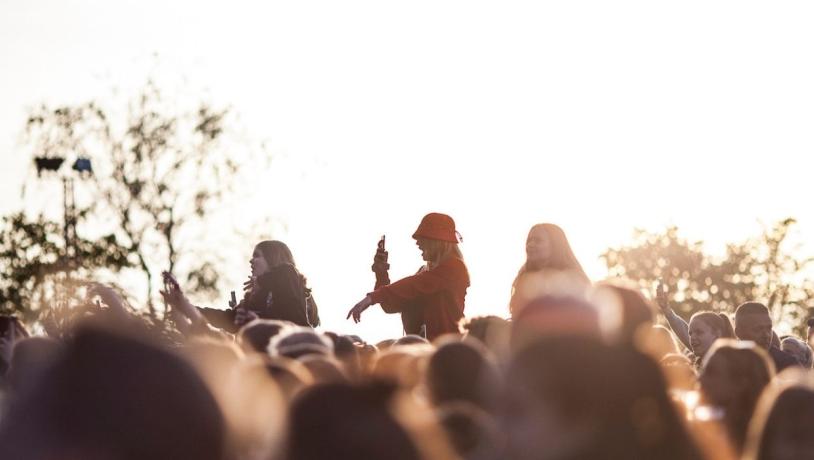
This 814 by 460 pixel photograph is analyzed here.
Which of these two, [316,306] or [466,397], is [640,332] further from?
[316,306]

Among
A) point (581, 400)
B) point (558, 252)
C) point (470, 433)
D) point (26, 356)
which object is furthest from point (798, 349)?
point (581, 400)

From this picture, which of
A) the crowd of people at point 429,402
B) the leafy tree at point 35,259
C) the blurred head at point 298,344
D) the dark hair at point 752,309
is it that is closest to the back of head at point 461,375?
the crowd of people at point 429,402

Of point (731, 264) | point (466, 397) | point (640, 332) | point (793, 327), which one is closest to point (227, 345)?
point (466, 397)

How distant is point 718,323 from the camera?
954 cm

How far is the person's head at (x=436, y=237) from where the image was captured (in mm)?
9609

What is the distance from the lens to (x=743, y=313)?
31.8ft

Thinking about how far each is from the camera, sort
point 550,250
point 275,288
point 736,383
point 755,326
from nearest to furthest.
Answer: point 736,383, point 550,250, point 275,288, point 755,326

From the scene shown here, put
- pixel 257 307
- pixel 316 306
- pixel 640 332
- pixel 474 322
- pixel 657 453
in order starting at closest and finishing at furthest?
pixel 657 453, pixel 640 332, pixel 474 322, pixel 257 307, pixel 316 306

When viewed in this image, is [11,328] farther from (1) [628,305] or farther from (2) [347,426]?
(2) [347,426]

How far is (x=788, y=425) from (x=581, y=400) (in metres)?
0.68

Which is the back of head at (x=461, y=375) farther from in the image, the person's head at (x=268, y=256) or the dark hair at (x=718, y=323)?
the dark hair at (x=718, y=323)

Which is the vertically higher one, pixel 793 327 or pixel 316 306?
pixel 316 306

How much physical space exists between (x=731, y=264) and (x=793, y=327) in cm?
604

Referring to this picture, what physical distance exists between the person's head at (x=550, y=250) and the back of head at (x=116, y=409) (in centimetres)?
503
